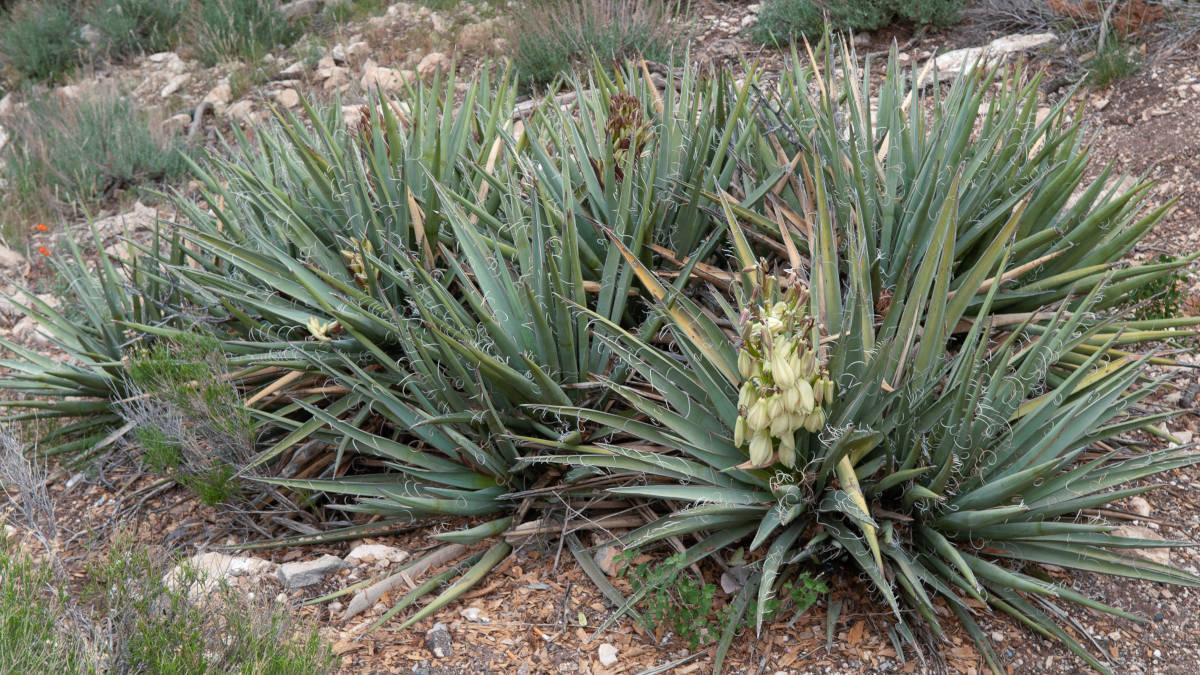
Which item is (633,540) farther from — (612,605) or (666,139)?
(666,139)

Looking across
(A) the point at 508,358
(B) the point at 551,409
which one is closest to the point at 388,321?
(A) the point at 508,358

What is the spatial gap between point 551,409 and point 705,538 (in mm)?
623

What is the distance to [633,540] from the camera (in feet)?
10.2

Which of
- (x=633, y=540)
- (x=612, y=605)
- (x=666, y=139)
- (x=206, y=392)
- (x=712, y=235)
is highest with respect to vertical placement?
(x=666, y=139)

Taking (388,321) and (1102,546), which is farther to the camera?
(388,321)

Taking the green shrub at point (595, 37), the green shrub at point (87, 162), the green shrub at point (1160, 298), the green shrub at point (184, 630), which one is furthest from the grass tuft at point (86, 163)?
the green shrub at point (1160, 298)

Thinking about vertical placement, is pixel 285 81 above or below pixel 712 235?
below

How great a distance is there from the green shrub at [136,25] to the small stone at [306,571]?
8039 millimetres

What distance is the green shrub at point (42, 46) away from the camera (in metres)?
9.71

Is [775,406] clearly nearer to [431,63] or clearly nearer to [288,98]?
[431,63]

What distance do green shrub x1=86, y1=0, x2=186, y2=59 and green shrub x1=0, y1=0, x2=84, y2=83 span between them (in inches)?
10.4

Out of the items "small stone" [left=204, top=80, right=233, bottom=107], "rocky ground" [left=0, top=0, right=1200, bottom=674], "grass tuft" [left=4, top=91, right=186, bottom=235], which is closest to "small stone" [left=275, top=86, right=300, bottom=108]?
"small stone" [left=204, top=80, right=233, bottom=107]

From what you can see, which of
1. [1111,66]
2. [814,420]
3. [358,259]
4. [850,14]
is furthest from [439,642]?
[850,14]

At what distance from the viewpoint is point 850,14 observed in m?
6.75
